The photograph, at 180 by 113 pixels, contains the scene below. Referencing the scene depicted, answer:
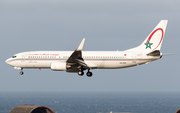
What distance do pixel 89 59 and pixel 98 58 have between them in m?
2.11

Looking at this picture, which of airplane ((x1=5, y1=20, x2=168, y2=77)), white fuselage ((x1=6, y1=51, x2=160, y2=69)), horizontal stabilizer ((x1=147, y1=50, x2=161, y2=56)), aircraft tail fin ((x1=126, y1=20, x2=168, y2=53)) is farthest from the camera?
aircraft tail fin ((x1=126, y1=20, x2=168, y2=53))

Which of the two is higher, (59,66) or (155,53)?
(155,53)

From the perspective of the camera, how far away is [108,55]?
8088 cm

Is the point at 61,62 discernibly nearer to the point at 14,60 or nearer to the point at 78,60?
the point at 78,60

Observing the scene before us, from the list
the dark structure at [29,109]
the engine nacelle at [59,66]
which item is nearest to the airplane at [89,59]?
the engine nacelle at [59,66]

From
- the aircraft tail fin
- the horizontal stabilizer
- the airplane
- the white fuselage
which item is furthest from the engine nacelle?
the horizontal stabilizer

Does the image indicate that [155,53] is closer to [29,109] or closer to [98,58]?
[98,58]

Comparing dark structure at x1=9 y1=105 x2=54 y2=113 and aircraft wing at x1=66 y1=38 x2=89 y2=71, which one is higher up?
aircraft wing at x1=66 y1=38 x2=89 y2=71

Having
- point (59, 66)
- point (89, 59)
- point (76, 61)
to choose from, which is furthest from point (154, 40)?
point (59, 66)

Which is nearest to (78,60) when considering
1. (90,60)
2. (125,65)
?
(90,60)

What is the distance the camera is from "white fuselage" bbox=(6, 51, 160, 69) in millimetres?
80625

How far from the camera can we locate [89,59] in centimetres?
8088

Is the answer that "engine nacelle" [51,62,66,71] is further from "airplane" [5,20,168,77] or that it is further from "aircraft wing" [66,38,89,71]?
"aircraft wing" [66,38,89,71]

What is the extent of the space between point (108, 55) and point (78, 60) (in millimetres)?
7521
